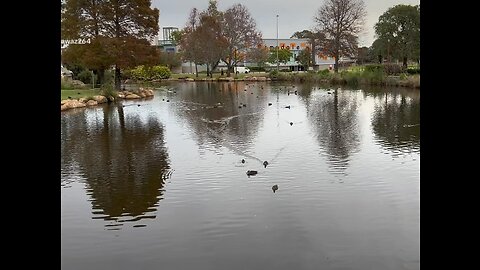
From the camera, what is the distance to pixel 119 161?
378 inches

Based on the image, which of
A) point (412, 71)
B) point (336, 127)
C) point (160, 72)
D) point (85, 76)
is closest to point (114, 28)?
point (85, 76)

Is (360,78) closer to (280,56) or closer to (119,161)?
(119,161)

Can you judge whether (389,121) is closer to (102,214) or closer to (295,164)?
(295,164)

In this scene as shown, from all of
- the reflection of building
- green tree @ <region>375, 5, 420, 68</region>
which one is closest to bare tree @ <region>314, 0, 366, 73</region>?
green tree @ <region>375, 5, 420, 68</region>

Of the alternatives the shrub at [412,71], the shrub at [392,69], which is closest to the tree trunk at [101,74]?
the shrub at [392,69]

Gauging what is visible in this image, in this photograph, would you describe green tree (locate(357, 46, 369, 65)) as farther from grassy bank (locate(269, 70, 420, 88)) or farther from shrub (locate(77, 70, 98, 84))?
shrub (locate(77, 70, 98, 84))

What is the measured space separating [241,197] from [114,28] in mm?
21708

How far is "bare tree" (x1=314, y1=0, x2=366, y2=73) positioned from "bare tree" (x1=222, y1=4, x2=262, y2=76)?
11.4 meters
